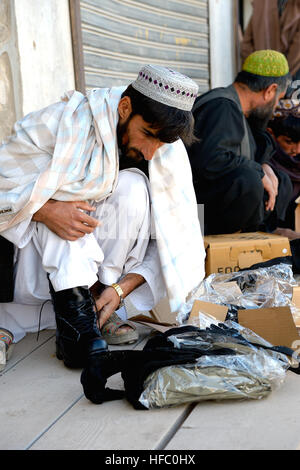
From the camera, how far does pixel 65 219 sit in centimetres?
204

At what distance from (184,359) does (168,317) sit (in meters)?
0.68

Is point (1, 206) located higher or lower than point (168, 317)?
higher

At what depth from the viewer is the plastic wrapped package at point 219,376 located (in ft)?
5.36

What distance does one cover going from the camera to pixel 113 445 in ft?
4.73

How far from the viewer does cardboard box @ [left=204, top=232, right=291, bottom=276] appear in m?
2.92

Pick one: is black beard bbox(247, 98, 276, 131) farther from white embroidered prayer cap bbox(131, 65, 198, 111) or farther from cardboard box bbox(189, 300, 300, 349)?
cardboard box bbox(189, 300, 300, 349)

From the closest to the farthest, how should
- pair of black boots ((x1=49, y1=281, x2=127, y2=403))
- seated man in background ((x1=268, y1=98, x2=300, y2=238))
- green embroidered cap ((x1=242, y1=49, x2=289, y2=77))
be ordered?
pair of black boots ((x1=49, y1=281, x2=127, y2=403)), green embroidered cap ((x1=242, y1=49, x2=289, y2=77)), seated man in background ((x1=268, y1=98, x2=300, y2=238))

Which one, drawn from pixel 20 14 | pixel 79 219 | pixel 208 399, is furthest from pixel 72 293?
pixel 20 14

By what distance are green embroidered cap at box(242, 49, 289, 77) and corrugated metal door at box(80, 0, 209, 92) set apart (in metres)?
0.89

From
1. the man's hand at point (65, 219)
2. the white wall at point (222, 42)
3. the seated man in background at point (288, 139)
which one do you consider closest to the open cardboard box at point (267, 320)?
the man's hand at point (65, 219)

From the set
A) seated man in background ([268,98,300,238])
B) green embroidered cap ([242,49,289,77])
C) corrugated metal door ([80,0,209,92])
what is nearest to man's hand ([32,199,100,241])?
corrugated metal door ([80,0,209,92])

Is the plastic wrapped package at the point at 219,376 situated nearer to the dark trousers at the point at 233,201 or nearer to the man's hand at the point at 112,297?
the man's hand at the point at 112,297
